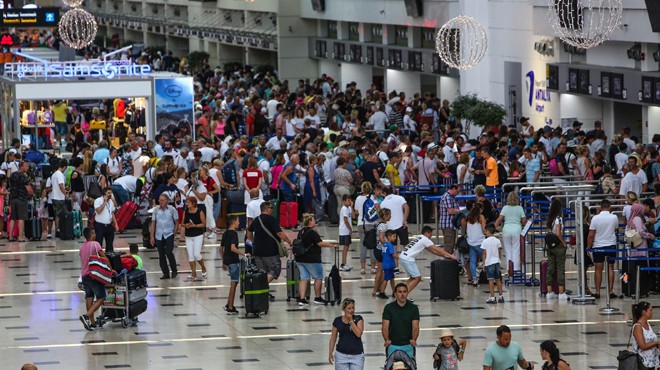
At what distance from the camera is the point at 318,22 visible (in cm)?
5456

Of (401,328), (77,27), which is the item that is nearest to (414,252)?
(401,328)

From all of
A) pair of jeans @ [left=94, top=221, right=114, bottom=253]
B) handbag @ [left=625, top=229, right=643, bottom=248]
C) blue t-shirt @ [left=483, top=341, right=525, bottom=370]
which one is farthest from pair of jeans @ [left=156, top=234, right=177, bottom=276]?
blue t-shirt @ [left=483, top=341, right=525, bottom=370]

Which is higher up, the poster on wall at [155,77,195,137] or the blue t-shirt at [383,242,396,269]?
the poster on wall at [155,77,195,137]

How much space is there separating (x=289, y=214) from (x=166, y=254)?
15.4ft

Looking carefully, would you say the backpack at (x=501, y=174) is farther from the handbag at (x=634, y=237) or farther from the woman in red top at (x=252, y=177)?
the handbag at (x=634, y=237)

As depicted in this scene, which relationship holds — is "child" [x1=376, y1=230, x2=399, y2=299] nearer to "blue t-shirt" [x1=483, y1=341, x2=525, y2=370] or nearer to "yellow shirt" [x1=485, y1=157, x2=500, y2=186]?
"yellow shirt" [x1=485, y1=157, x2=500, y2=186]

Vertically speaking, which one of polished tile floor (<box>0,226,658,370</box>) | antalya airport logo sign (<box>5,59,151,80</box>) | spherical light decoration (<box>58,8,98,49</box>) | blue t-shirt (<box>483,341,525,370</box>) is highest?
spherical light decoration (<box>58,8,98,49</box>)

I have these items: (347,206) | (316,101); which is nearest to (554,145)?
(347,206)

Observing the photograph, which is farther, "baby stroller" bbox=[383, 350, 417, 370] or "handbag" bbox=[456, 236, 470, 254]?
"handbag" bbox=[456, 236, 470, 254]

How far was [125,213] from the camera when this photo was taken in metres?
26.8

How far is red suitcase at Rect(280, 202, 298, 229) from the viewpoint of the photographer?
88.2 ft

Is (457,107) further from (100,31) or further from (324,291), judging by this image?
(100,31)

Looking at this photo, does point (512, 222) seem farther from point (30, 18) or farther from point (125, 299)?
point (30, 18)

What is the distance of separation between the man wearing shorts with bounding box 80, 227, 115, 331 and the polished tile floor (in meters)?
0.17
